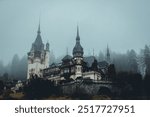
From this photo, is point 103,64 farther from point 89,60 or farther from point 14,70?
point 14,70

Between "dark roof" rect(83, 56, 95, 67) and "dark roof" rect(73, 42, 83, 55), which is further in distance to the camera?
"dark roof" rect(83, 56, 95, 67)

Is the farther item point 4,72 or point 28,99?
point 4,72

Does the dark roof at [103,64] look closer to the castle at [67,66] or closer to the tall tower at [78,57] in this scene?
the castle at [67,66]

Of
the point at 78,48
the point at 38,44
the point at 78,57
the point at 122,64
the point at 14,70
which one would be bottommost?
the point at 14,70

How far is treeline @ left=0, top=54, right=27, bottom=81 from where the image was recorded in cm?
802

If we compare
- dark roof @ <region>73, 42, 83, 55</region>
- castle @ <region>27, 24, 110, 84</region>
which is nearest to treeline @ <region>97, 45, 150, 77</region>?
castle @ <region>27, 24, 110, 84</region>

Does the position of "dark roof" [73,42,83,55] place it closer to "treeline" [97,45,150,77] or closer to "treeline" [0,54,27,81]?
"treeline" [97,45,150,77]

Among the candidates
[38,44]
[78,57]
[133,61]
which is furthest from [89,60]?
[38,44]

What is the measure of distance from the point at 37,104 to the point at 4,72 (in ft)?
5.63

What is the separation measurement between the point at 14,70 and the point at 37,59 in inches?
41.7

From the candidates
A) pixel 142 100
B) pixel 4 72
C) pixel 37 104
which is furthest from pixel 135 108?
pixel 4 72

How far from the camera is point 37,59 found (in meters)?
9.06

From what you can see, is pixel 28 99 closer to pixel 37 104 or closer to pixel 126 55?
pixel 37 104

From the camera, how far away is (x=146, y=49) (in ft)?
25.2
